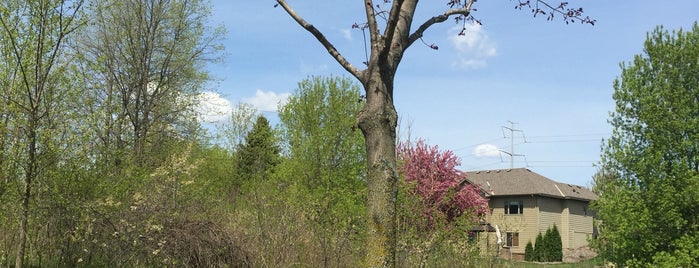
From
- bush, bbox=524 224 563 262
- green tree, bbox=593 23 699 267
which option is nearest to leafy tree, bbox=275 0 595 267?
green tree, bbox=593 23 699 267

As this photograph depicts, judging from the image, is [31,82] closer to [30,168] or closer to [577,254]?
[30,168]

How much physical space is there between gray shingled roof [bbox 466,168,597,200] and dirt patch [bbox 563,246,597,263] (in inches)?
140

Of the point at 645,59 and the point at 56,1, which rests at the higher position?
the point at 645,59

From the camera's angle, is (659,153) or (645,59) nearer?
(659,153)

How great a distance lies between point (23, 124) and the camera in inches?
323

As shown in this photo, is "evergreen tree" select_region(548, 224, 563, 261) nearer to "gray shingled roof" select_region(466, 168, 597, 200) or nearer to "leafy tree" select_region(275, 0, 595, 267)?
"gray shingled roof" select_region(466, 168, 597, 200)

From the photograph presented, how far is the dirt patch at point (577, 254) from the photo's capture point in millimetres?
33250

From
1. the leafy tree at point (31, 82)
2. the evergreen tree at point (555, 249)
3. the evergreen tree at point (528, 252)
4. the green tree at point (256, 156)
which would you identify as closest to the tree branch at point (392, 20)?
the leafy tree at point (31, 82)

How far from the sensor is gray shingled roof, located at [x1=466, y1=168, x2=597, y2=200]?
36.8 meters

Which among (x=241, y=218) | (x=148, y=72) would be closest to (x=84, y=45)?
(x=148, y=72)

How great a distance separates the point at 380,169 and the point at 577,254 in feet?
112

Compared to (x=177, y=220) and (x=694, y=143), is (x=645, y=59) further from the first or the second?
(x=177, y=220)

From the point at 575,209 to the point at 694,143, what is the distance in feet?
84.5

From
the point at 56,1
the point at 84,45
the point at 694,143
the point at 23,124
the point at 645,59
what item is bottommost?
the point at 23,124
